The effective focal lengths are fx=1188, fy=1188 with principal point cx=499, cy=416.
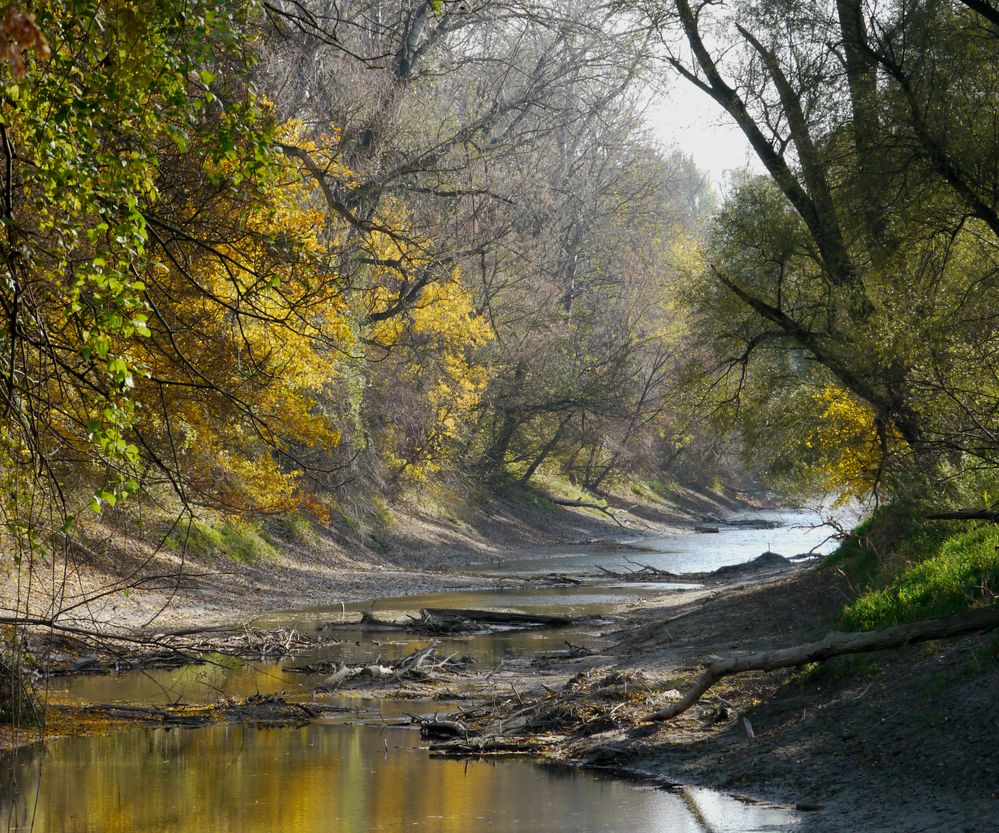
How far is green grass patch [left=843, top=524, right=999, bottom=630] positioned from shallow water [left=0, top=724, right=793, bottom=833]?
275 centimetres

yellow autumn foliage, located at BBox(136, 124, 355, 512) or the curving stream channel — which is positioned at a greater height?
yellow autumn foliage, located at BBox(136, 124, 355, 512)

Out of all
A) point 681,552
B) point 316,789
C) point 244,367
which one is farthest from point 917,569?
point 681,552

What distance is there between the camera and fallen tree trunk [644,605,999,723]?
8898mm

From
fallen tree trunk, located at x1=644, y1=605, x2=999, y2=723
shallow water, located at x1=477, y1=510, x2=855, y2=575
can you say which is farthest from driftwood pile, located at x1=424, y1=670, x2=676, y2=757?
shallow water, located at x1=477, y1=510, x2=855, y2=575

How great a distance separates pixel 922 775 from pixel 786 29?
1061 centimetres

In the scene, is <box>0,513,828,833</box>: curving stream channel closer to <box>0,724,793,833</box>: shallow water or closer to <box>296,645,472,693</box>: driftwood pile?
<box>0,724,793,833</box>: shallow water

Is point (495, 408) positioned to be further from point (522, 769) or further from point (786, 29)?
point (522, 769)

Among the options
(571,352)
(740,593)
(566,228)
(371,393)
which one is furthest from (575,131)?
(740,593)

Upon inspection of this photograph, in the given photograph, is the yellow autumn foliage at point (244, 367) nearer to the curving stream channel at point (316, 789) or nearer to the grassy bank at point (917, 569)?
the curving stream channel at point (316, 789)

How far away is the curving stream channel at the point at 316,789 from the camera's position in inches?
342

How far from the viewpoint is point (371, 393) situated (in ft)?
104

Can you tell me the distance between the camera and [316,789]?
9641 millimetres

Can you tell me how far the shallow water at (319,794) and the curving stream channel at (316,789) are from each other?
0.05 ft

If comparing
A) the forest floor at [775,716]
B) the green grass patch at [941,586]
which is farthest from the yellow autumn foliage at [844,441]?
the green grass patch at [941,586]
